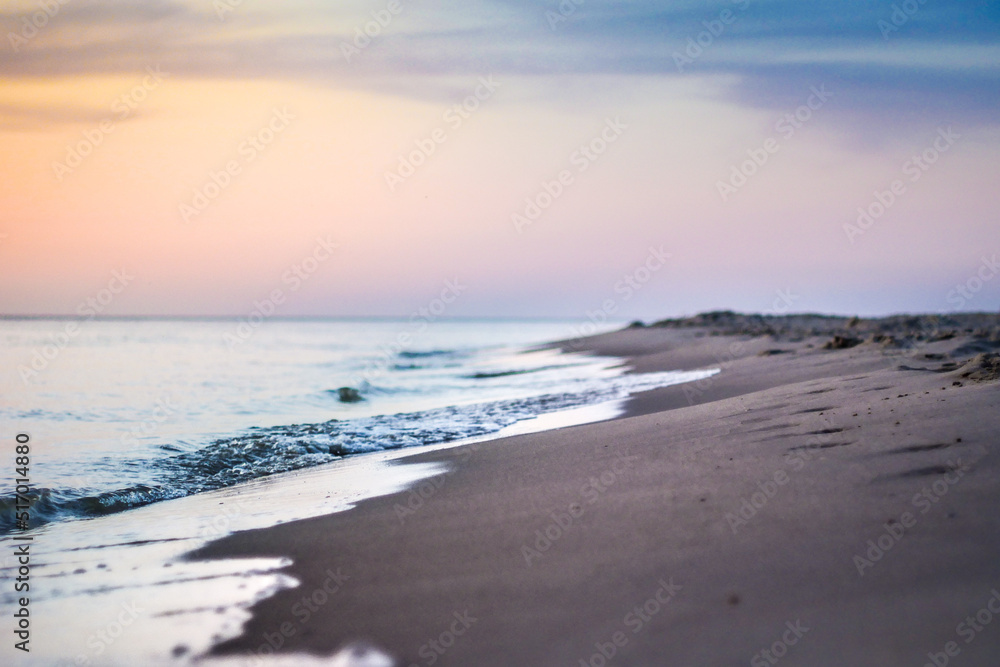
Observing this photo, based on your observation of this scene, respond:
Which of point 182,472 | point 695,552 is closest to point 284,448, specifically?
point 182,472

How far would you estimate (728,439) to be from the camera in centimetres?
574

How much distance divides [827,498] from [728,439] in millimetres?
1792

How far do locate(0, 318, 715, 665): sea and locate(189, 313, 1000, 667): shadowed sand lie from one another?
1.31 ft

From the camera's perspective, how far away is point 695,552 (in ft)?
11.6

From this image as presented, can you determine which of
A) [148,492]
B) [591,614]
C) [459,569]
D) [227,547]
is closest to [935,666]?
[591,614]

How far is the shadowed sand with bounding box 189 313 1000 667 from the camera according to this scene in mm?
2818

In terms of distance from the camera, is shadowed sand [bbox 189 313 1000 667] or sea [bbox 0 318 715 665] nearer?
shadowed sand [bbox 189 313 1000 667]

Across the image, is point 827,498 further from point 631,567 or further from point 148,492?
point 148,492

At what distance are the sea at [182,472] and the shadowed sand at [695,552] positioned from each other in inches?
15.7

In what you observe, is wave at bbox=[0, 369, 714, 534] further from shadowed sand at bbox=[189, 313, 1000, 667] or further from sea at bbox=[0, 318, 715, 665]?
shadowed sand at bbox=[189, 313, 1000, 667]

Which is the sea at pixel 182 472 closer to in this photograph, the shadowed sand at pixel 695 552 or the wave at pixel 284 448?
the wave at pixel 284 448

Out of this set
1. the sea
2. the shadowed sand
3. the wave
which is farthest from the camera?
the wave

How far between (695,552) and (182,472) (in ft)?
20.9

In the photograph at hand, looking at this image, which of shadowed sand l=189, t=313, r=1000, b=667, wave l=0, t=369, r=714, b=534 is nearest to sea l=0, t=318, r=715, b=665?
wave l=0, t=369, r=714, b=534
